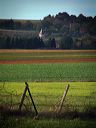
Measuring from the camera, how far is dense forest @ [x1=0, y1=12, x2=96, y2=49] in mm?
10820

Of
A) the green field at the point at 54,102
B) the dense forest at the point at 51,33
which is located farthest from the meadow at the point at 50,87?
the dense forest at the point at 51,33

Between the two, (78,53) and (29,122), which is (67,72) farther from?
(29,122)

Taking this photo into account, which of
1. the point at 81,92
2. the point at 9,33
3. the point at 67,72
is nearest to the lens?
the point at 9,33

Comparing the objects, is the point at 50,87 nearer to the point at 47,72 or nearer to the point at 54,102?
the point at 47,72

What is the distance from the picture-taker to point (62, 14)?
36.1 ft

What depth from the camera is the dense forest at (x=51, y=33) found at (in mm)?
10820

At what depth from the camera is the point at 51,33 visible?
11.0m

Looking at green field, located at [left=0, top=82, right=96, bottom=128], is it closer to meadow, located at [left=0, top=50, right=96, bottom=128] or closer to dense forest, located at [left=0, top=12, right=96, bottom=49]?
meadow, located at [left=0, top=50, right=96, bottom=128]

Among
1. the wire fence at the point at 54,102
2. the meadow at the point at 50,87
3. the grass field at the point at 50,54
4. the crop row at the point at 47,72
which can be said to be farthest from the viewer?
the crop row at the point at 47,72

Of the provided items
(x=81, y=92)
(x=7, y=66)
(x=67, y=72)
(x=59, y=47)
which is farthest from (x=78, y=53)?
(x=67, y=72)

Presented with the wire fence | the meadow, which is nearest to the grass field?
the meadow

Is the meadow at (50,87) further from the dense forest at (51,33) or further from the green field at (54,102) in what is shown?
the dense forest at (51,33)

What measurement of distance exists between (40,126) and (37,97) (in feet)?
11.6

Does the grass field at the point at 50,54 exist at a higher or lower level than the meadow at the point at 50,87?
higher
